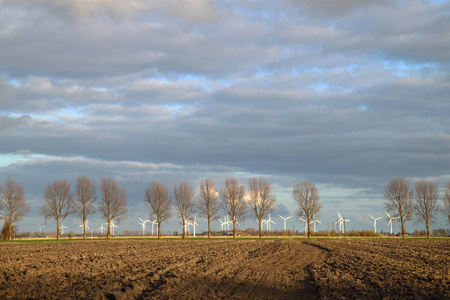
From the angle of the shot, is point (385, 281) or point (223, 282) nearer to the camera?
point (223, 282)

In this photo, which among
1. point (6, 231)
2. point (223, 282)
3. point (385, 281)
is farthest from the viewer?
point (6, 231)

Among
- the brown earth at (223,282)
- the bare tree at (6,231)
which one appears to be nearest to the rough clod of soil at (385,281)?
the brown earth at (223,282)

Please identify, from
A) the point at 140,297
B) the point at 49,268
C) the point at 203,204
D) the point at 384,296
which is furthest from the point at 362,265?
the point at 203,204

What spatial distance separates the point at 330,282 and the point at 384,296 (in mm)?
3481

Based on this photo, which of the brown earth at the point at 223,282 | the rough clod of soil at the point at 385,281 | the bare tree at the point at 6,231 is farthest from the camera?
the bare tree at the point at 6,231

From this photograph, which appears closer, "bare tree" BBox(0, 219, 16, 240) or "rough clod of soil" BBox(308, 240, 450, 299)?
"rough clod of soil" BBox(308, 240, 450, 299)

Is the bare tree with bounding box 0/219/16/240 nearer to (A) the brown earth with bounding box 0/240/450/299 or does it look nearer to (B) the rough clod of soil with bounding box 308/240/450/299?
(A) the brown earth with bounding box 0/240/450/299

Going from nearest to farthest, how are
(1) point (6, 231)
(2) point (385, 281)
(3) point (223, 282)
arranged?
(3) point (223, 282) < (2) point (385, 281) < (1) point (6, 231)

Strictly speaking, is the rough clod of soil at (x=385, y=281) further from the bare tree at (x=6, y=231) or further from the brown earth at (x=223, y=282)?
the bare tree at (x=6, y=231)

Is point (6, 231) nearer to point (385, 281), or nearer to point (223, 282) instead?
point (223, 282)

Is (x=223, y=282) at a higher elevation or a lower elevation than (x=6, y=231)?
higher

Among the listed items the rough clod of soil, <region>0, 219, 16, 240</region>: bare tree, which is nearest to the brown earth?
the rough clod of soil

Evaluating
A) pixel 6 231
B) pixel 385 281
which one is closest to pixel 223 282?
pixel 385 281

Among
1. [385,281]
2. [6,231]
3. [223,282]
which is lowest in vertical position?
[6,231]
